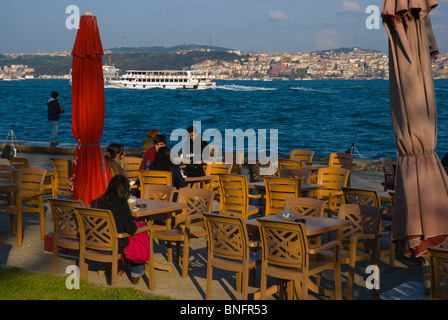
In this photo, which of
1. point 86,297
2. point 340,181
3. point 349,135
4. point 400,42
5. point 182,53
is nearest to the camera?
point 400,42

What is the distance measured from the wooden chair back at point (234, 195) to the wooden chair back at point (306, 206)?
149 centimetres

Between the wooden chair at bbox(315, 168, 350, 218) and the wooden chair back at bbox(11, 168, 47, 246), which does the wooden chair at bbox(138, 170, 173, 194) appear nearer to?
the wooden chair back at bbox(11, 168, 47, 246)

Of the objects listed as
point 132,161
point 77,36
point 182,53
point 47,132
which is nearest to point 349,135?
point 47,132

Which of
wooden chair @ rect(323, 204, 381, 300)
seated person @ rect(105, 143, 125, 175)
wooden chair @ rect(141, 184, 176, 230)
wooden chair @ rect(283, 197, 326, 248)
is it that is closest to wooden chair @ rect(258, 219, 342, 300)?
wooden chair @ rect(323, 204, 381, 300)

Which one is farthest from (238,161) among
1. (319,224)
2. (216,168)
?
(319,224)

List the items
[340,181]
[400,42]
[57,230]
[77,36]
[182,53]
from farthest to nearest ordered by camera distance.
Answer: [182,53], [340,181], [77,36], [57,230], [400,42]

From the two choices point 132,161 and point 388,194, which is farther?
point 132,161

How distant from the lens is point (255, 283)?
6.35 m

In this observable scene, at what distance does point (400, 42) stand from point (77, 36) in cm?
421

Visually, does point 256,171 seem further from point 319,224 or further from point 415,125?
point 415,125

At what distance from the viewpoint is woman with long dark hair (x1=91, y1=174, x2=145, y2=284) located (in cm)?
606

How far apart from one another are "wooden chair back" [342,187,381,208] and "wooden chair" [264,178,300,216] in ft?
3.41

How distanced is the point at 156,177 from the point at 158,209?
6.91ft

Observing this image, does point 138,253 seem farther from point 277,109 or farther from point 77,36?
point 277,109
